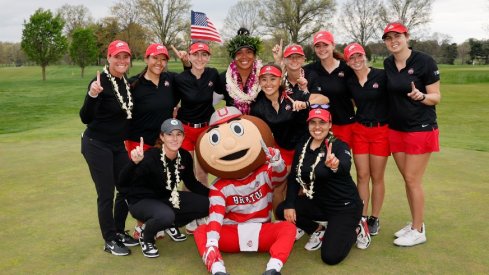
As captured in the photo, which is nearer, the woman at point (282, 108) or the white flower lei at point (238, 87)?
the woman at point (282, 108)

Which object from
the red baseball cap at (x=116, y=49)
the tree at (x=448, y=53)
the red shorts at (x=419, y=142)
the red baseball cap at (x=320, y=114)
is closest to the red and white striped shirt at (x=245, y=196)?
the red baseball cap at (x=320, y=114)

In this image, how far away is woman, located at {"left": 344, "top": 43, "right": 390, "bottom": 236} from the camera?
4.59m

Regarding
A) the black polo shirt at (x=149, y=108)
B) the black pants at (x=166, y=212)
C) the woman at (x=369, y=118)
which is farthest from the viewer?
the black polo shirt at (x=149, y=108)

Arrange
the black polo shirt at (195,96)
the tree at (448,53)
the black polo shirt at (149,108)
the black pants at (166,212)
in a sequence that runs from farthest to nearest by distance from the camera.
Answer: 1. the tree at (448,53)
2. the black polo shirt at (195,96)
3. the black polo shirt at (149,108)
4. the black pants at (166,212)

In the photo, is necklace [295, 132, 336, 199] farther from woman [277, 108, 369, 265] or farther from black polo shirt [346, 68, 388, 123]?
black polo shirt [346, 68, 388, 123]

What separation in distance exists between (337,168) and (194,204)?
160 cm

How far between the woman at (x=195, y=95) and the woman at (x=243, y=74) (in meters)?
0.25

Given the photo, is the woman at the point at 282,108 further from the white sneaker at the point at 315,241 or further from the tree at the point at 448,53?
the tree at the point at 448,53

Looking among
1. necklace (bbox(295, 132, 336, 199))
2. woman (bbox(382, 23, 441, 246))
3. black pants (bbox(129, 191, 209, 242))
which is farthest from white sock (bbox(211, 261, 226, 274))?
woman (bbox(382, 23, 441, 246))

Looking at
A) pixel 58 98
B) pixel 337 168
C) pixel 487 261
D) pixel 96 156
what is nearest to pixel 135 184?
pixel 96 156

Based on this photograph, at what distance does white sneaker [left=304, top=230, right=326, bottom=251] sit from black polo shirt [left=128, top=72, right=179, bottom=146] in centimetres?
204

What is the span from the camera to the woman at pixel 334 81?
15.7 feet

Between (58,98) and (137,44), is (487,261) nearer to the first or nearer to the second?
(58,98)

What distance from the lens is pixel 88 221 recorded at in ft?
17.2
